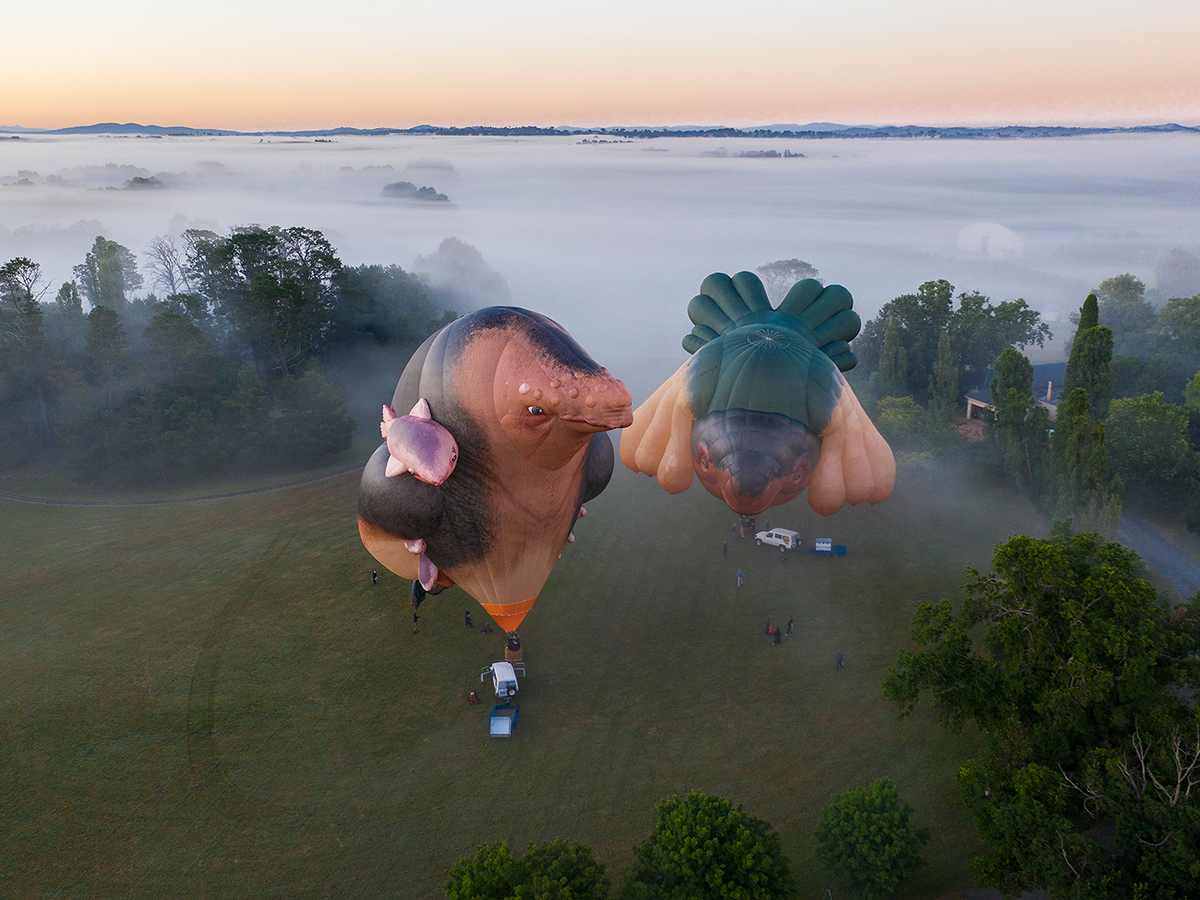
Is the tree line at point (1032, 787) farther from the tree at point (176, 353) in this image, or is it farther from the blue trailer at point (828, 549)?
the tree at point (176, 353)

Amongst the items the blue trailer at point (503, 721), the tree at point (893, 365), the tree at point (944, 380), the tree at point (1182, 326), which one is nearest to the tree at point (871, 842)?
the blue trailer at point (503, 721)

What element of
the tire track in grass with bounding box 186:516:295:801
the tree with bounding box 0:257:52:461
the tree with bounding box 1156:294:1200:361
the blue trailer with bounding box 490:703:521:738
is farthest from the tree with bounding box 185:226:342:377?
the tree with bounding box 1156:294:1200:361

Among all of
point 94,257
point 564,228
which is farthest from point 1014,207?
point 94,257

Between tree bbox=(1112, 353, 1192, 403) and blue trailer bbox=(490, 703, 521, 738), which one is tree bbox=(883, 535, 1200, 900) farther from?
tree bbox=(1112, 353, 1192, 403)

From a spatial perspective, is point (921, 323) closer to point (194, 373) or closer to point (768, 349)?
point (768, 349)

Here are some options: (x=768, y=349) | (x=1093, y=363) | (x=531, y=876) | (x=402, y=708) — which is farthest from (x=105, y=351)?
(x=1093, y=363)

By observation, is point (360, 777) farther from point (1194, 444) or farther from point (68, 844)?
point (1194, 444)
